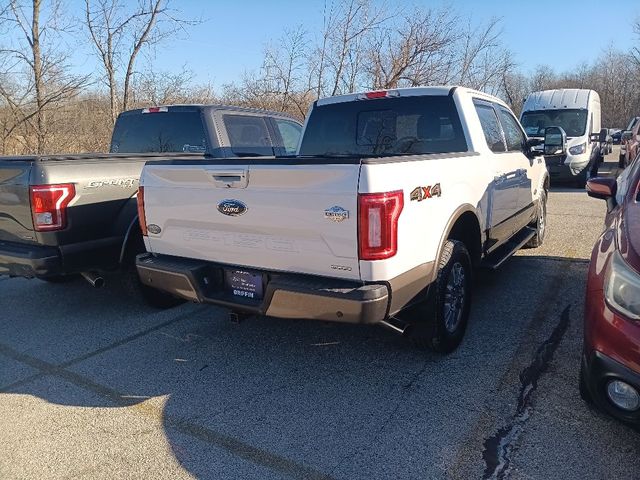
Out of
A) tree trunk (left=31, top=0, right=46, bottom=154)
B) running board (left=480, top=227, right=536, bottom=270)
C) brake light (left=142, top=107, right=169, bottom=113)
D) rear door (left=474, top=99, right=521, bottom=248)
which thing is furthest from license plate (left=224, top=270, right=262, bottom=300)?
tree trunk (left=31, top=0, right=46, bottom=154)

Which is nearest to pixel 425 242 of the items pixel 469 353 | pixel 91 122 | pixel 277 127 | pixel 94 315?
pixel 469 353

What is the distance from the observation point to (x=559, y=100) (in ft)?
47.6

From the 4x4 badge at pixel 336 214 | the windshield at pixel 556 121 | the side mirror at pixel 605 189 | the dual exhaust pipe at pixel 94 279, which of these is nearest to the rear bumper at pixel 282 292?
the 4x4 badge at pixel 336 214

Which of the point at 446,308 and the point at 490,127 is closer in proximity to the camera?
the point at 446,308

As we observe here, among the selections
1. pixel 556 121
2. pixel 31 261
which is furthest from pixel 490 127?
pixel 556 121

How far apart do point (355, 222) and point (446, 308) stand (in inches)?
53.7

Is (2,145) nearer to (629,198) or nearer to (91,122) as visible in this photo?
(91,122)

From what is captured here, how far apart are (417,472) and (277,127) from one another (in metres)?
5.37

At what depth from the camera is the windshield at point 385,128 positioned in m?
4.42

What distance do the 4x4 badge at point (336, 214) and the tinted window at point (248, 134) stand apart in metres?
3.49

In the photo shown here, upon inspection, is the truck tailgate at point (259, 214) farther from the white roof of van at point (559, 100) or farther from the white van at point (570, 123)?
the white roof of van at point (559, 100)

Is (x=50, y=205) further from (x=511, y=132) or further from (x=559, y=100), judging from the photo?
(x=559, y=100)

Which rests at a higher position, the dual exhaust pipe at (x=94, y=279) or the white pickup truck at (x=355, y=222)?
the white pickup truck at (x=355, y=222)

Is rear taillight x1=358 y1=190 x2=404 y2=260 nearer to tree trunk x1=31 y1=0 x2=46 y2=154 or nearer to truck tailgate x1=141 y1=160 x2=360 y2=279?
truck tailgate x1=141 y1=160 x2=360 y2=279
